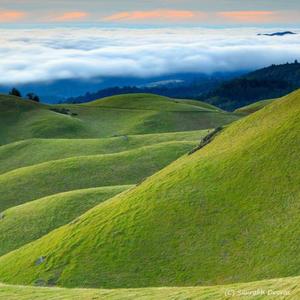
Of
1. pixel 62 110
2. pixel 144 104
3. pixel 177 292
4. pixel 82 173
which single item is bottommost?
pixel 82 173

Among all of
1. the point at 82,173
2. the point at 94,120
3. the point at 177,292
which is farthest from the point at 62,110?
the point at 177,292

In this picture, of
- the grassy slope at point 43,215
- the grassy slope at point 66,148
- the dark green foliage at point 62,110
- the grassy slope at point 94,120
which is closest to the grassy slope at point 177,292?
the grassy slope at point 43,215

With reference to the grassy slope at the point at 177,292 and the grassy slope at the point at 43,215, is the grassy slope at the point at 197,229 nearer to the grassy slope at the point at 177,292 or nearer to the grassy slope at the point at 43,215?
the grassy slope at the point at 177,292

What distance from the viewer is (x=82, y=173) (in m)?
74.6

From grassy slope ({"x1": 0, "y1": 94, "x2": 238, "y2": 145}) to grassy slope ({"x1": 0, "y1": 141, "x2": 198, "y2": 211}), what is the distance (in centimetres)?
4724

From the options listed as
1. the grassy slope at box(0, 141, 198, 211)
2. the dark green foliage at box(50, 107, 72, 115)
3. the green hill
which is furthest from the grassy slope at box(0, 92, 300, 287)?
the dark green foliage at box(50, 107, 72, 115)

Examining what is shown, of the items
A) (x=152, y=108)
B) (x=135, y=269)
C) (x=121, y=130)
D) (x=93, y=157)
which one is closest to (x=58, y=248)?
(x=135, y=269)

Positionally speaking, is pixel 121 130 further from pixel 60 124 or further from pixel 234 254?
pixel 234 254

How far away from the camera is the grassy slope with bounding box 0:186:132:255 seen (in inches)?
2103

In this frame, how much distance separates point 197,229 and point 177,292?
1223 cm

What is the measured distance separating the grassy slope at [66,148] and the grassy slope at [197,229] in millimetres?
47644

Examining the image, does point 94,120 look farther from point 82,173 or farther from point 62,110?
point 82,173

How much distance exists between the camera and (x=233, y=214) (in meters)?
38.6

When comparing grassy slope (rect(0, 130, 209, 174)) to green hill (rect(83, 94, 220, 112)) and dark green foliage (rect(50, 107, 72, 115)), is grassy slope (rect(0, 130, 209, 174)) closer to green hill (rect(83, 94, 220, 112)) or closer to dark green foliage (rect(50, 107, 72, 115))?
dark green foliage (rect(50, 107, 72, 115))
